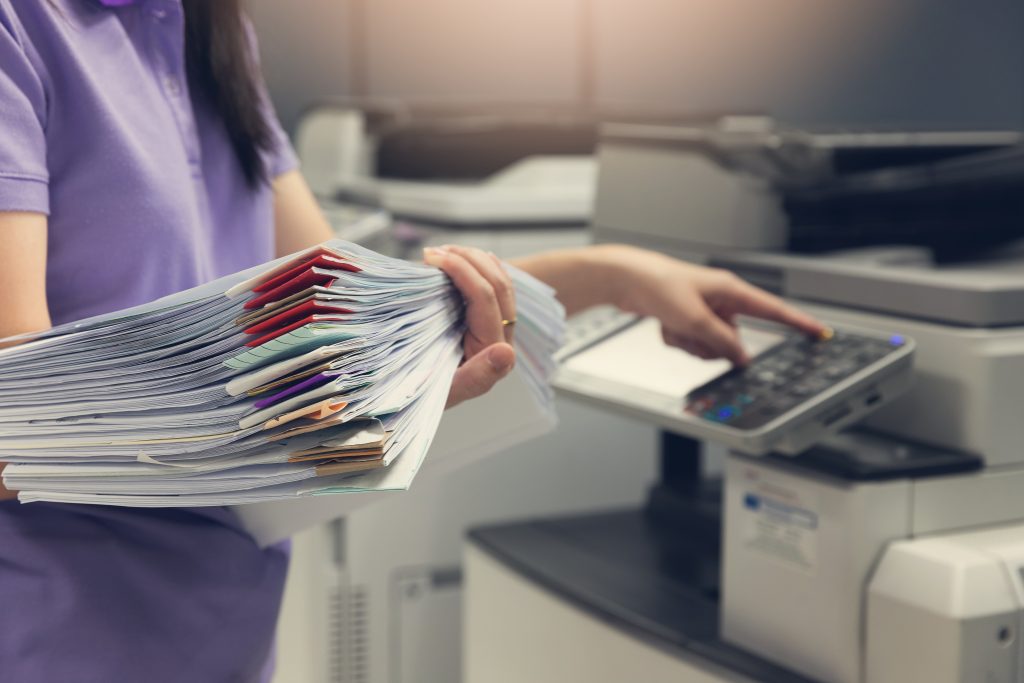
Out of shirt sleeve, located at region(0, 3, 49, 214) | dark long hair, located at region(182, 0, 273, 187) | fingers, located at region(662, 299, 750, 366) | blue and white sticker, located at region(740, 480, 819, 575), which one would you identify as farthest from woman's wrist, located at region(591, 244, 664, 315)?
shirt sleeve, located at region(0, 3, 49, 214)

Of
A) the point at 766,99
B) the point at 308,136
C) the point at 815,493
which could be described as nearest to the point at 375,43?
the point at 308,136

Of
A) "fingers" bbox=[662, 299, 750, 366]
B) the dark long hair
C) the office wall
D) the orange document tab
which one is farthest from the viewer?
the office wall

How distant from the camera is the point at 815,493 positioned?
838mm

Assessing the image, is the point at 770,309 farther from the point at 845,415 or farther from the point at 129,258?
the point at 129,258

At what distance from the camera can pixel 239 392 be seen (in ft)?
1.67

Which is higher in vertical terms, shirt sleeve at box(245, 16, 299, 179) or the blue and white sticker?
shirt sleeve at box(245, 16, 299, 179)

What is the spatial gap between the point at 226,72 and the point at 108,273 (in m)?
0.20

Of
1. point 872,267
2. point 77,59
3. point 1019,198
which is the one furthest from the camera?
point 1019,198

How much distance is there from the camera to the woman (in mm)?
607

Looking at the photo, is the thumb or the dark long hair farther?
the dark long hair

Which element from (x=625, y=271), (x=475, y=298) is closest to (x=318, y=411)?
(x=475, y=298)

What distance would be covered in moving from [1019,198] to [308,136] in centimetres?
131

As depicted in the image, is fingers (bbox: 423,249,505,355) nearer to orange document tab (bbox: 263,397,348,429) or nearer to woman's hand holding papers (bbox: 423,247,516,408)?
woman's hand holding papers (bbox: 423,247,516,408)

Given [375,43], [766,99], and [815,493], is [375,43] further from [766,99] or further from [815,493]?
[815,493]
